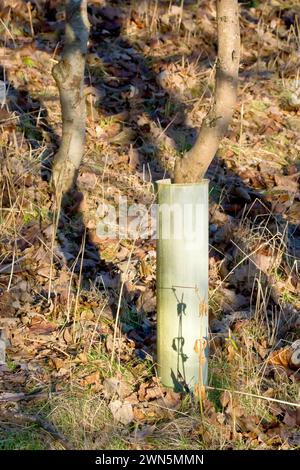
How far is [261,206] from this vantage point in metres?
6.19

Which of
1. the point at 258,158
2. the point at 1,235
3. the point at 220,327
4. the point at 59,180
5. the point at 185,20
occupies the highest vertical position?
the point at 185,20

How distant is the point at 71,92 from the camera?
5699mm

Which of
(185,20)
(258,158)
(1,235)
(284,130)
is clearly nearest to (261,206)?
(258,158)

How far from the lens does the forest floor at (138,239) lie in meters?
3.92

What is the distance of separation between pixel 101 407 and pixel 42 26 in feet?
17.0

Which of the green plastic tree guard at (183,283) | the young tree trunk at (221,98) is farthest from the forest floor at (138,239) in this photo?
the young tree trunk at (221,98)

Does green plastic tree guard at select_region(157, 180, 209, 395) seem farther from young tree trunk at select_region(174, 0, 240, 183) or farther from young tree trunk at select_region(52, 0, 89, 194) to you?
young tree trunk at select_region(52, 0, 89, 194)

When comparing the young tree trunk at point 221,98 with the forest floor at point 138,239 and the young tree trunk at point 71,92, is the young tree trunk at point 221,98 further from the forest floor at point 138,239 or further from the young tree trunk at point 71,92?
the young tree trunk at point 71,92

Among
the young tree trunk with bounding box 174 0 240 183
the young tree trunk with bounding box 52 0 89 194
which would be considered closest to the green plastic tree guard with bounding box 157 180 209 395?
the young tree trunk with bounding box 174 0 240 183

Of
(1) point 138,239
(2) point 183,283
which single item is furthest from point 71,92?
(2) point 183,283

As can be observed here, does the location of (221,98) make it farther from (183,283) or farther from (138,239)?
(138,239)

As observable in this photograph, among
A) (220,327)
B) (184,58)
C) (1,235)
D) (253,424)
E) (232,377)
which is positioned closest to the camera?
(253,424)

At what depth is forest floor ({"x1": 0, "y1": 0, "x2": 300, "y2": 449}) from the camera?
392 cm
